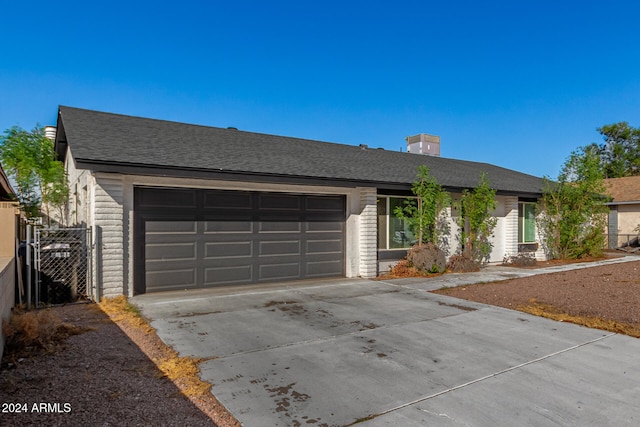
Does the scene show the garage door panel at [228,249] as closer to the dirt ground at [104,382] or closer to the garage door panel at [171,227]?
the garage door panel at [171,227]

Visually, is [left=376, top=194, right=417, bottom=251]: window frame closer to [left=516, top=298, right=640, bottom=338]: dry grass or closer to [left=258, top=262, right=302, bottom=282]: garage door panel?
[left=258, top=262, right=302, bottom=282]: garage door panel

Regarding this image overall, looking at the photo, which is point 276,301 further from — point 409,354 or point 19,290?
point 19,290

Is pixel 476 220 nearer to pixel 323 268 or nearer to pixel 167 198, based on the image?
pixel 323 268

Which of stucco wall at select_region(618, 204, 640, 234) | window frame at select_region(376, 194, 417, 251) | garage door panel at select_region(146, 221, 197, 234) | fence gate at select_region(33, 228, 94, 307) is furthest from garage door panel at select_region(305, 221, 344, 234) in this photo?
stucco wall at select_region(618, 204, 640, 234)

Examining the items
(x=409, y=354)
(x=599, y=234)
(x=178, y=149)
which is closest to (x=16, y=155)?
(x=178, y=149)

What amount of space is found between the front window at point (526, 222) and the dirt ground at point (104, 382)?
7.76m

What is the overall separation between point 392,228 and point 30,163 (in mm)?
11917

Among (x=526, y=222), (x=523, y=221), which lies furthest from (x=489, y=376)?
(x=526, y=222)

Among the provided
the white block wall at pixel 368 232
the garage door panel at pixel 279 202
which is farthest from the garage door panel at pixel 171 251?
the white block wall at pixel 368 232

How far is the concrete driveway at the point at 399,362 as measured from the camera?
3049 millimetres

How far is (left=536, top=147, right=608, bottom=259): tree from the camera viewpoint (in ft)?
44.0

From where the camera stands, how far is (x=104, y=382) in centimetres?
346

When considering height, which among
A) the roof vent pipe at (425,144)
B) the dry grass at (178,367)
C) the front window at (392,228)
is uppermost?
the roof vent pipe at (425,144)

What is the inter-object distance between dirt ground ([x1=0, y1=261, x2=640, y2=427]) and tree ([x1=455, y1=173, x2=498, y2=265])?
17.6 ft
